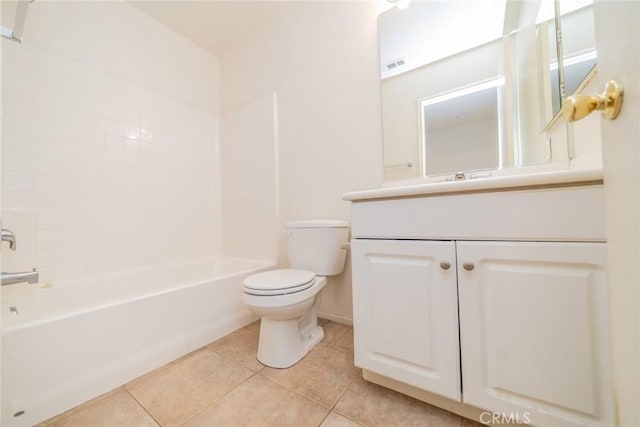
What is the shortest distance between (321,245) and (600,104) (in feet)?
3.82

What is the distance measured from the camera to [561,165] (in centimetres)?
96

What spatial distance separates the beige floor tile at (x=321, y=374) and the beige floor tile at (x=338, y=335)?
0.21ft

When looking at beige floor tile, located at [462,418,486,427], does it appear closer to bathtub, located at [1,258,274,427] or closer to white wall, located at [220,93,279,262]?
bathtub, located at [1,258,274,427]

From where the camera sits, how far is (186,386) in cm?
100

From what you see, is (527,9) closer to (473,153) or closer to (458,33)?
(458,33)

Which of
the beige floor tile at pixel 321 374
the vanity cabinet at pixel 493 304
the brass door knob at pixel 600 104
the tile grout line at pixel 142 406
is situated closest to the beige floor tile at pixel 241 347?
the beige floor tile at pixel 321 374

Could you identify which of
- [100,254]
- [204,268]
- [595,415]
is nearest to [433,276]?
[595,415]

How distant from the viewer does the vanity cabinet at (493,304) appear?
1.92 feet

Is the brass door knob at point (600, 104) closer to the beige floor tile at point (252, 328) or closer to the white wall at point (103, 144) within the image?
the beige floor tile at point (252, 328)

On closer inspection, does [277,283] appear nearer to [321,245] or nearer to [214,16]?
[321,245]

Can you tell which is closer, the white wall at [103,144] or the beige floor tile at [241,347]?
the beige floor tile at [241,347]

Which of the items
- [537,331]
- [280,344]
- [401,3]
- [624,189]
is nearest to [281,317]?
[280,344]

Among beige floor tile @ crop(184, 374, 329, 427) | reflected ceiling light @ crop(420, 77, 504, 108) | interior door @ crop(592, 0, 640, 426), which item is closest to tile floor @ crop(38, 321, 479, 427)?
beige floor tile @ crop(184, 374, 329, 427)

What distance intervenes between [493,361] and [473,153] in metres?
0.92
